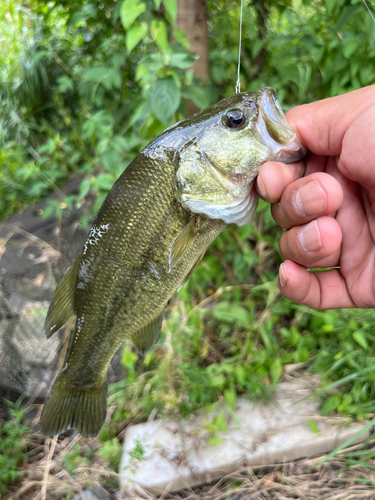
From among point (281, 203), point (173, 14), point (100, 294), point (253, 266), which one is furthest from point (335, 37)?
point (100, 294)

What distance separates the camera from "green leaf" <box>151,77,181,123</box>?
1.52m

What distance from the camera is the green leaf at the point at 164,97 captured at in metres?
1.52

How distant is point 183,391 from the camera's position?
214 centimetres

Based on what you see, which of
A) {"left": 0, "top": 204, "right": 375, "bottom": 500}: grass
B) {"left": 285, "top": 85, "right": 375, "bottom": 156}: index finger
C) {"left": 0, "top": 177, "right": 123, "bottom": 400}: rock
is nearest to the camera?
{"left": 285, "top": 85, "right": 375, "bottom": 156}: index finger

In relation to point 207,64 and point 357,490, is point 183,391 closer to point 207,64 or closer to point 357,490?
point 357,490

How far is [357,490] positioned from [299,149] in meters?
1.74

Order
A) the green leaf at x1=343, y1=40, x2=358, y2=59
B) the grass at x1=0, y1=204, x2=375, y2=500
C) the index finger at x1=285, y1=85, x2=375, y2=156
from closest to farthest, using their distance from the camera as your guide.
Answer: the index finger at x1=285, y1=85, x2=375, y2=156
the green leaf at x1=343, y1=40, x2=358, y2=59
the grass at x1=0, y1=204, x2=375, y2=500

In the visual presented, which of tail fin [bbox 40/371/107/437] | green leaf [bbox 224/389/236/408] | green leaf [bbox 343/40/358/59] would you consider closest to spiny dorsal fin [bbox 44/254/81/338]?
tail fin [bbox 40/371/107/437]

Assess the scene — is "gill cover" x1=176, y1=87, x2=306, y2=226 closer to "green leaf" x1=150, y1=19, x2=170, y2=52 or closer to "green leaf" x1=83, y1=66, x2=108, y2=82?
"green leaf" x1=150, y1=19, x2=170, y2=52

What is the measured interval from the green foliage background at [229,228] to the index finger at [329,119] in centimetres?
57

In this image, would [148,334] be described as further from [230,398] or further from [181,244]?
[230,398]

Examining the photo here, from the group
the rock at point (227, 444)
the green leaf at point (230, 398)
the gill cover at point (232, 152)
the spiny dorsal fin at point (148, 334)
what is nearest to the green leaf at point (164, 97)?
the gill cover at point (232, 152)

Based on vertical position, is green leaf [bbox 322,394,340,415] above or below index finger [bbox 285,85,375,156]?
below

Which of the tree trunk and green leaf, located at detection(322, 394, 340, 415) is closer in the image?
green leaf, located at detection(322, 394, 340, 415)
